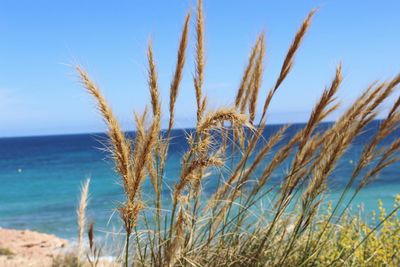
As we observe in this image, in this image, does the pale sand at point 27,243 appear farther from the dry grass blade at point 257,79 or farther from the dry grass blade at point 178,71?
the dry grass blade at point 178,71

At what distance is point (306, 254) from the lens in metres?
3.56

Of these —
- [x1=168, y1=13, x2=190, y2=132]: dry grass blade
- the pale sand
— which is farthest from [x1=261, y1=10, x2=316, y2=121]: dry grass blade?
the pale sand

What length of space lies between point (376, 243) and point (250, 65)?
1.54 m

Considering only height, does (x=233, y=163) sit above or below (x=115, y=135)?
below

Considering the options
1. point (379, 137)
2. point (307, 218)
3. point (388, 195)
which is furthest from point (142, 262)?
point (388, 195)

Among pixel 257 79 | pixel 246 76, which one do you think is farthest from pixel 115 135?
pixel 246 76

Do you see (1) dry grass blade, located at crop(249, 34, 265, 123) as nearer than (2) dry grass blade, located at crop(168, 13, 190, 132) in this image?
No

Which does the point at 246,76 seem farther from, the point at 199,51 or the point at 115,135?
the point at 115,135

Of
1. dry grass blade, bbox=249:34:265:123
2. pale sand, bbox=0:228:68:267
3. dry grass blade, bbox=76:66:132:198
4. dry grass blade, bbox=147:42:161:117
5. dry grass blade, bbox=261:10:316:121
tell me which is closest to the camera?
dry grass blade, bbox=76:66:132:198

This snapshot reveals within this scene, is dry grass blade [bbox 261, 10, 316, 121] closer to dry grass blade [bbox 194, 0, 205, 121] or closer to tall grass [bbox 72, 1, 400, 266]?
tall grass [bbox 72, 1, 400, 266]

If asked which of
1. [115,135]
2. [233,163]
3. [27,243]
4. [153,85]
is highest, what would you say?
[153,85]

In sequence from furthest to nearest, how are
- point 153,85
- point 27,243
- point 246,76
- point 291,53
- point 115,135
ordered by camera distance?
point 27,243 < point 246,76 < point 291,53 < point 153,85 < point 115,135

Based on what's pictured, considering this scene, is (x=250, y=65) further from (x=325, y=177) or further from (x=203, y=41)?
(x=325, y=177)

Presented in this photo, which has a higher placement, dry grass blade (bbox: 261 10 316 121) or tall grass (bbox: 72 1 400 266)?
dry grass blade (bbox: 261 10 316 121)
